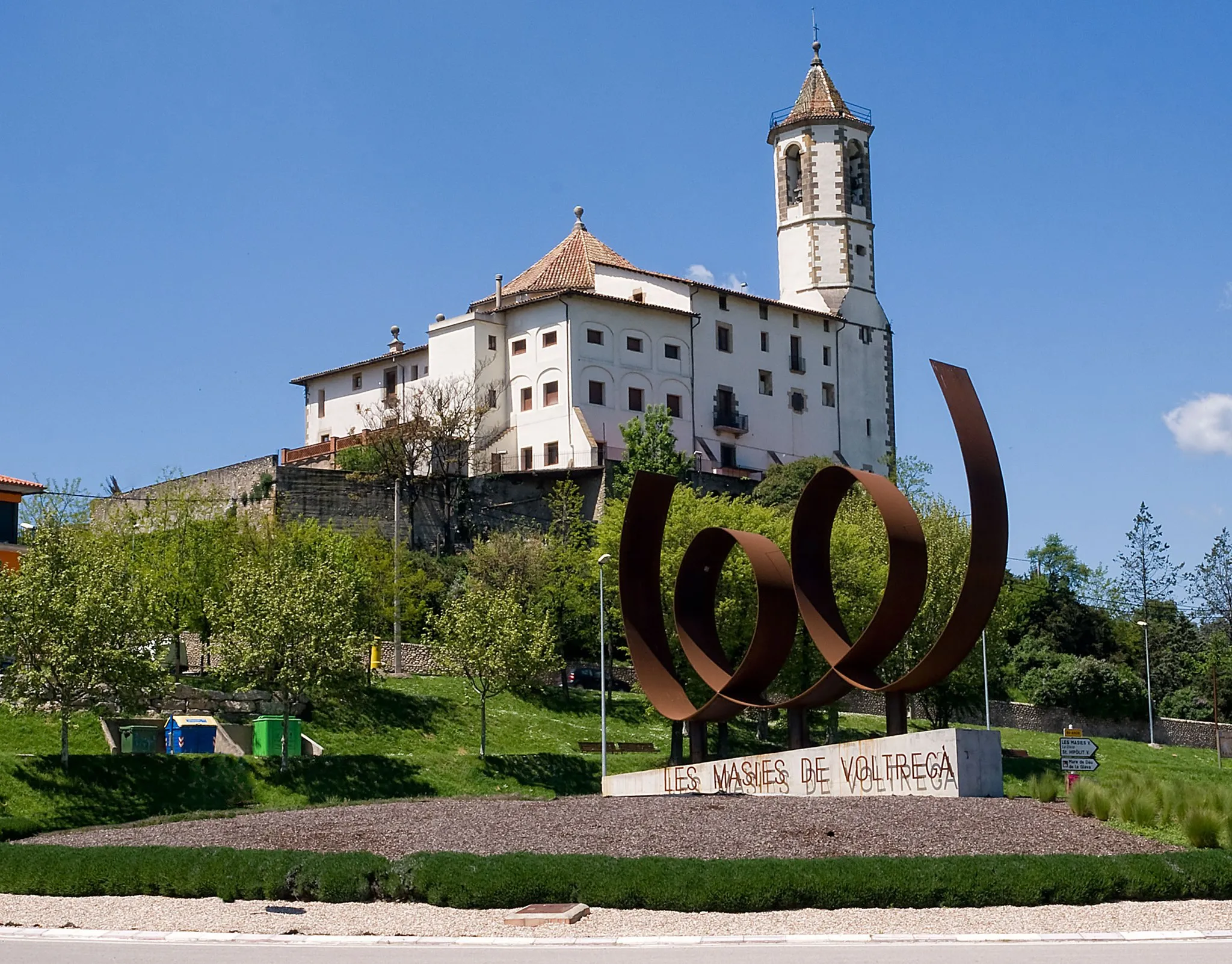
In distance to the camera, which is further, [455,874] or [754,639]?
[754,639]

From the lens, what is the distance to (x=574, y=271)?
78250mm

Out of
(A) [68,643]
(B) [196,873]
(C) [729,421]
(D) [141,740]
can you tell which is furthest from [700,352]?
(B) [196,873]

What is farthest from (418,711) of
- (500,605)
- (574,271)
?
(574,271)

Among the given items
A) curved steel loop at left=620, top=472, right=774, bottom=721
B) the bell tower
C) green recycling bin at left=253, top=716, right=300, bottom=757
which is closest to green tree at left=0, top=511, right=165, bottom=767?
green recycling bin at left=253, top=716, right=300, bottom=757

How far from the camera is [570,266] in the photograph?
7888cm

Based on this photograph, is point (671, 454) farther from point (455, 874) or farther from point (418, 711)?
point (455, 874)

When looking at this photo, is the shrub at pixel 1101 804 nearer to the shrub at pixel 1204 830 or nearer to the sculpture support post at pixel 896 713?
the shrub at pixel 1204 830

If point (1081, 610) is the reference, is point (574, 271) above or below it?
above

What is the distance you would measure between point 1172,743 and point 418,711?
34.6m

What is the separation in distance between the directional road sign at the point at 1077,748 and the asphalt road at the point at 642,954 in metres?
9.67

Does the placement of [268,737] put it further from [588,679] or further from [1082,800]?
[1082,800]

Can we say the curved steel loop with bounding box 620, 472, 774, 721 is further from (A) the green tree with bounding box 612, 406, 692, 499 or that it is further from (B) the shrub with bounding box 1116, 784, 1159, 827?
Result: (A) the green tree with bounding box 612, 406, 692, 499

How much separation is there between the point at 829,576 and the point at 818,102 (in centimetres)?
6112

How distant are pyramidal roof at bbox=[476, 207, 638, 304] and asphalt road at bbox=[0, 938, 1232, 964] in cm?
6028
